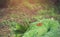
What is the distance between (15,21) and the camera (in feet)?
6.31

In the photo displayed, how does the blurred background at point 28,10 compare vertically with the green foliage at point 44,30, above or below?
above

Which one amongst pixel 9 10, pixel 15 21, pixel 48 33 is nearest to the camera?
pixel 48 33

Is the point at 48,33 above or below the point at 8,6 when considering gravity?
below

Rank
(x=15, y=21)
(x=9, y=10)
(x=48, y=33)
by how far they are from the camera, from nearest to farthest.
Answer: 1. (x=48, y=33)
2. (x=15, y=21)
3. (x=9, y=10)

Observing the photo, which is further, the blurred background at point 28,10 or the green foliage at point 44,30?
the blurred background at point 28,10

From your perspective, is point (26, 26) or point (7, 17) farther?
point (7, 17)

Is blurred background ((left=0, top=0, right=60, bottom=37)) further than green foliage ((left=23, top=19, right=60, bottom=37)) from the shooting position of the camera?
Yes

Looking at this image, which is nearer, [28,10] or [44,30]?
[44,30]

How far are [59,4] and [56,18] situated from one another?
30 cm

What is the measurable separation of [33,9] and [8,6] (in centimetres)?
33

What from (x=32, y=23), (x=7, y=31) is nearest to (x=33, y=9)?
(x=32, y=23)

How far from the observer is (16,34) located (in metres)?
1.76

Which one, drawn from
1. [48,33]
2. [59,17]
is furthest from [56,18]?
[48,33]

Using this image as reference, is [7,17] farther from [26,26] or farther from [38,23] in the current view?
[38,23]
